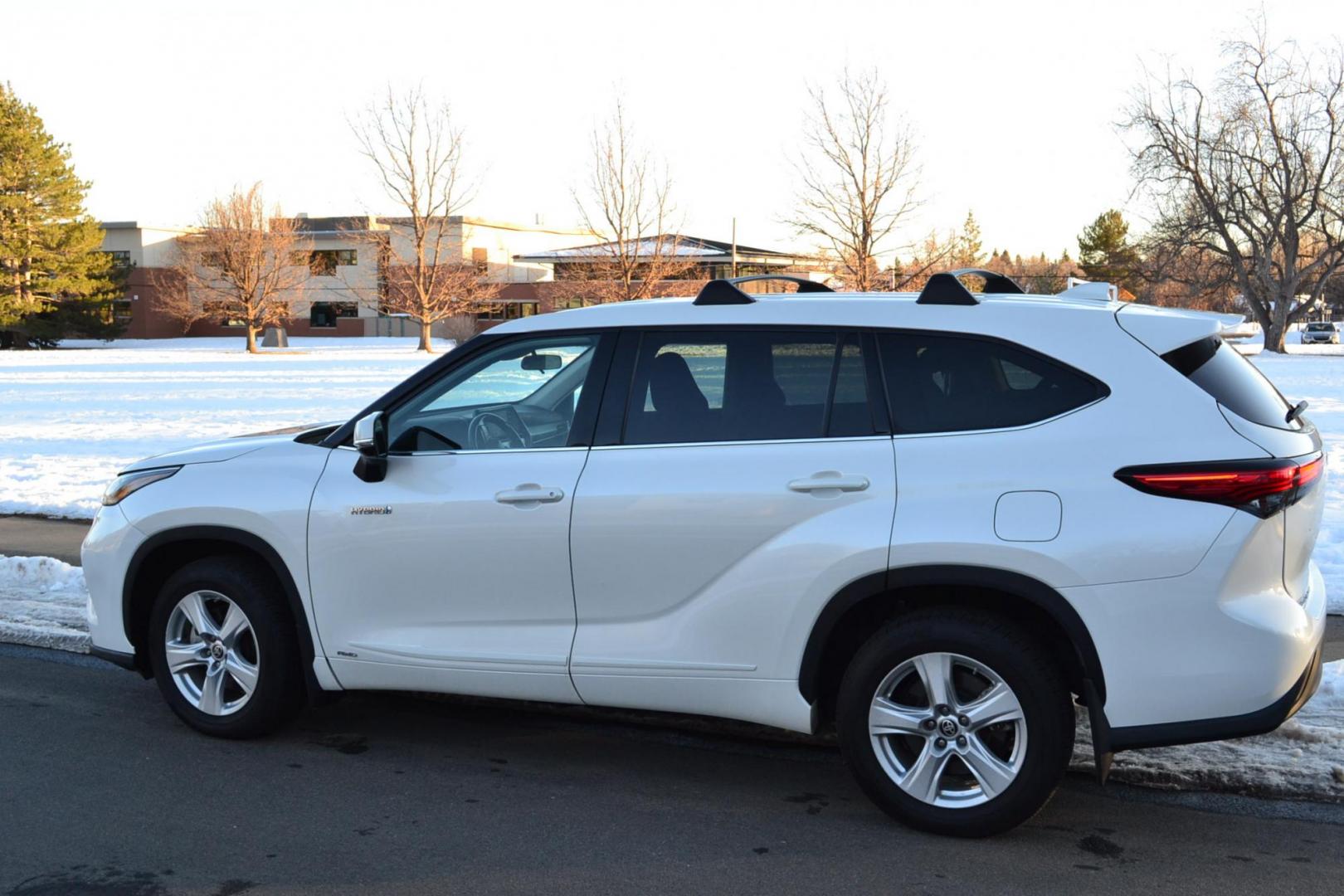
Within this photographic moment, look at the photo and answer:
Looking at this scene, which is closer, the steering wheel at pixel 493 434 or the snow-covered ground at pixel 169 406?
the steering wheel at pixel 493 434

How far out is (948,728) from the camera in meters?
4.08

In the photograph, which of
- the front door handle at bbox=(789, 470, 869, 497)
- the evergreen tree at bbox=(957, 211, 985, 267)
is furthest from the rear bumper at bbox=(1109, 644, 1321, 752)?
the evergreen tree at bbox=(957, 211, 985, 267)

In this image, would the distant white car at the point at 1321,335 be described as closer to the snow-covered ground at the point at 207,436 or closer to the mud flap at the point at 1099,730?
the snow-covered ground at the point at 207,436

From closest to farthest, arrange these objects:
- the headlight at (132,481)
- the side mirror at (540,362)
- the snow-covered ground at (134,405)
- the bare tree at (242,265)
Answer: the side mirror at (540,362)
the headlight at (132,481)
the snow-covered ground at (134,405)
the bare tree at (242,265)

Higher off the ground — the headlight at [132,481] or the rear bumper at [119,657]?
the headlight at [132,481]

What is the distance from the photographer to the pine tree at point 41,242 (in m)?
65.1

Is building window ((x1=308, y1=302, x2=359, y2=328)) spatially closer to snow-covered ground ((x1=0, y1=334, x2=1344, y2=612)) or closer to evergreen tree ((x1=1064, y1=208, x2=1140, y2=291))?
snow-covered ground ((x1=0, y1=334, x2=1344, y2=612))

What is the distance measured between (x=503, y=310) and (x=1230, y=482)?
75349 mm

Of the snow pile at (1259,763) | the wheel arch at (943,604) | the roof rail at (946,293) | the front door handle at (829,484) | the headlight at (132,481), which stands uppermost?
the roof rail at (946,293)

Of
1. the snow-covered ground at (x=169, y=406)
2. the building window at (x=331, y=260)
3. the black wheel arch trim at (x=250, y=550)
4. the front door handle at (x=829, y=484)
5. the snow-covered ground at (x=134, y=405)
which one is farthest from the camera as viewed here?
the building window at (x=331, y=260)

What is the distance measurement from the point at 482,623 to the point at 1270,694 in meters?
2.70

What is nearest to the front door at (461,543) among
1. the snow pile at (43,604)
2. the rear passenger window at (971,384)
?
the rear passenger window at (971,384)

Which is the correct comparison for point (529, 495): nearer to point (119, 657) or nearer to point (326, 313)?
point (119, 657)

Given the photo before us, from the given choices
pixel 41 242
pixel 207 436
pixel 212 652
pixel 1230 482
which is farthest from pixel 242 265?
pixel 1230 482
